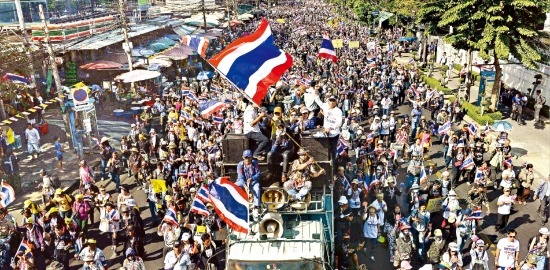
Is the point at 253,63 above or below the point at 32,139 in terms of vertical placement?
above

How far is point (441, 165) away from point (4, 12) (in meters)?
29.9

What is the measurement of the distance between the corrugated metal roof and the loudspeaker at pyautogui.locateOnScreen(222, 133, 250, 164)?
2374mm

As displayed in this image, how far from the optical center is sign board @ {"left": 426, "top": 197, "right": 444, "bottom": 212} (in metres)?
13.0

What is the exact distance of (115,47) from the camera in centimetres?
3422

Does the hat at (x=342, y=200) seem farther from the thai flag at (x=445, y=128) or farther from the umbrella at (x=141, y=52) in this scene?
the umbrella at (x=141, y=52)

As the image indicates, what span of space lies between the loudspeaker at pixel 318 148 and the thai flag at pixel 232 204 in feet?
6.49

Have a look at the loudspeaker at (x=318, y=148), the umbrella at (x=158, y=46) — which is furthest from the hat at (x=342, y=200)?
the umbrella at (x=158, y=46)

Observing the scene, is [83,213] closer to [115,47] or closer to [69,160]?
[69,160]

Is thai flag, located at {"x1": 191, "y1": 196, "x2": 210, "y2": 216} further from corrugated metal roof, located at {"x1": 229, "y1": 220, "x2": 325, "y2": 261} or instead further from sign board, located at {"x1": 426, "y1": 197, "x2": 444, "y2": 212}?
sign board, located at {"x1": 426, "y1": 197, "x2": 444, "y2": 212}

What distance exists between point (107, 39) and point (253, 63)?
24276 millimetres

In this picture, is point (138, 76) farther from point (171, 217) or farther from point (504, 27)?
point (504, 27)

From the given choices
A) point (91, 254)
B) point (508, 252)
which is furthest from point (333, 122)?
point (91, 254)

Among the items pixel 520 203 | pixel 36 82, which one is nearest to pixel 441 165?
pixel 520 203

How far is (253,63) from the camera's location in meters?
11.1
